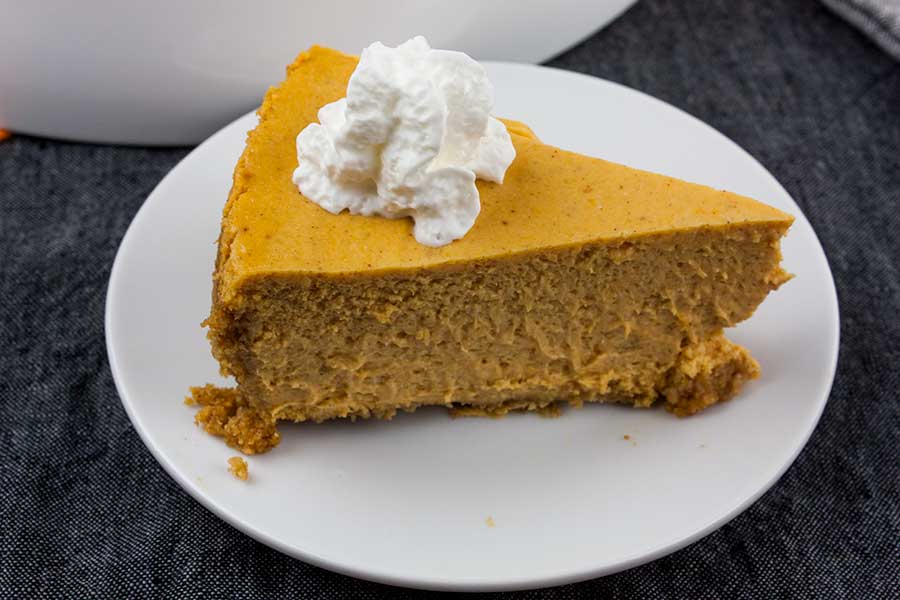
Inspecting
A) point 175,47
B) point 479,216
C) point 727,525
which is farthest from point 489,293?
point 175,47

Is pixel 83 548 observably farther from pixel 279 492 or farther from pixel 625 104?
pixel 625 104

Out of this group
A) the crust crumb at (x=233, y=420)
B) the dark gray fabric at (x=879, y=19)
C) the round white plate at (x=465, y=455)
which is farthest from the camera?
the dark gray fabric at (x=879, y=19)

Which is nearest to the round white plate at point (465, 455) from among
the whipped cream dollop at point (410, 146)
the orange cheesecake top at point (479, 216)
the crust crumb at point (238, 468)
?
the crust crumb at point (238, 468)

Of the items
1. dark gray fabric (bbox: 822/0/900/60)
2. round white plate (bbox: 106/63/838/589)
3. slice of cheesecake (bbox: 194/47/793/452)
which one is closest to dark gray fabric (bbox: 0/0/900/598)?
dark gray fabric (bbox: 822/0/900/60)

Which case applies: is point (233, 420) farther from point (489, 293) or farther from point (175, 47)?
point (175, 47)

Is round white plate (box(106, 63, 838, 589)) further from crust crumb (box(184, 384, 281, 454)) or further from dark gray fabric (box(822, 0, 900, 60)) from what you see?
dark gray fabric (box(822, 0, 900, 60))

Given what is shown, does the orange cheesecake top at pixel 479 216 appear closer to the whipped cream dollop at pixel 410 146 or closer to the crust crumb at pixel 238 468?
the whipped cream dollop at pixel 410 146
